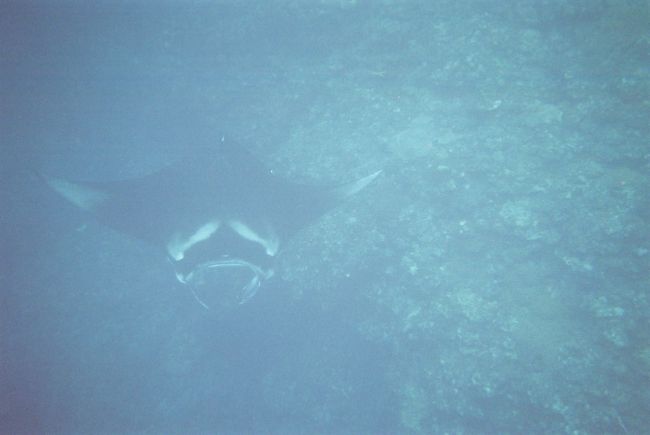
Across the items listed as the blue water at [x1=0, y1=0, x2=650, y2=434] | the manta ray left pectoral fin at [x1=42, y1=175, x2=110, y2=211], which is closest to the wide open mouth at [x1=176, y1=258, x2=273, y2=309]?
the blue water at [x1=0, y1=0, x2=650, y2=434]

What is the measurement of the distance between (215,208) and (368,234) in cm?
143

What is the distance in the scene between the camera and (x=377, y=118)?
3.41m

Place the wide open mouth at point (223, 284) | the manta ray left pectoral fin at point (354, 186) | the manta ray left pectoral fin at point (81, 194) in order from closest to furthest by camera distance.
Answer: the wide open mouth at point (223, 284) < the manta ray left pectoral fin at point (354, 186) < the manta ray left pectoral fin at point (81, 194)

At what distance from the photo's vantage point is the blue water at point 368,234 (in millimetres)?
2434

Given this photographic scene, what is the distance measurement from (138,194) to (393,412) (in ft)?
10.3

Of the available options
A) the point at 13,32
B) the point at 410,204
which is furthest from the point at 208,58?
the point at 410,204

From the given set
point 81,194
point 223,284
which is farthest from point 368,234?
point 81,194

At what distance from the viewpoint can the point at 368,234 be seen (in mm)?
3090

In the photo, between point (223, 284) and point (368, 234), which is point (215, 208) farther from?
point (368, 234)

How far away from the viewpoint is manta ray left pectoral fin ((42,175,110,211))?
3.22 meters

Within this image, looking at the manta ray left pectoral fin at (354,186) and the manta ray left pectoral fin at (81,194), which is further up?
the manta ray left pectoral fin at (81,194)

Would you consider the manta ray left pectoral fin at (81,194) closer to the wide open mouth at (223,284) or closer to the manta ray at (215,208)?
the manta ray at (215,208)

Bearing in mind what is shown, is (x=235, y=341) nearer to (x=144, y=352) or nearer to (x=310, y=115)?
(x=144, y=352)

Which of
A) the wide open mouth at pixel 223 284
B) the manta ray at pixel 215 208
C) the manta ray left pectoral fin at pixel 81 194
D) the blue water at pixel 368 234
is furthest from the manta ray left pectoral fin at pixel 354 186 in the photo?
the manta ray left pectoral fin at pixel 81 194
